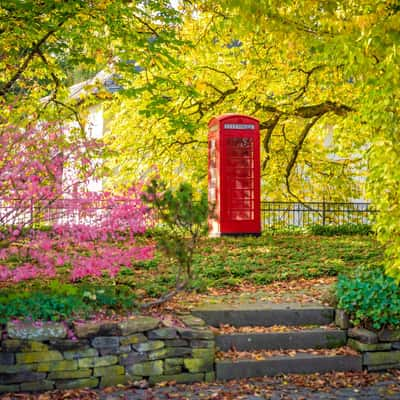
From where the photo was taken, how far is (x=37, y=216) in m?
5.63

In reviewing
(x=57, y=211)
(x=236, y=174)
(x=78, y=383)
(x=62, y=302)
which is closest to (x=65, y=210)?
(x=57, y=211)

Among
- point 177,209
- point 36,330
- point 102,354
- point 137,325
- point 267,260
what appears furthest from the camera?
point 267,260

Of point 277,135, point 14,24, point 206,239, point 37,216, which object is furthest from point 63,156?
point 277,135

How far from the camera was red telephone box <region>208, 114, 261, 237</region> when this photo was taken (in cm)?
1191

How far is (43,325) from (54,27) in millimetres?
4375

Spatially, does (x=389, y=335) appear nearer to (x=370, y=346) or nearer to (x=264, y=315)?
(x=370, y=346)

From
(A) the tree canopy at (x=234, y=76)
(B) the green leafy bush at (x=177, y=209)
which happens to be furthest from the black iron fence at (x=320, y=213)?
(B) the green leafy bush at (x=177, y=209)

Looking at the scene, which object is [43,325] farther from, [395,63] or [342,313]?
[395,63]

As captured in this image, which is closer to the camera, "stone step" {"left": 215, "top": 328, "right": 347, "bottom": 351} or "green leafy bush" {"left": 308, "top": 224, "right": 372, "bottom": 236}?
"stone step" {"left": 215, "top": 328, "right": 347, "bottom": 351}

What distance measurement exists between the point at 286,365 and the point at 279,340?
1.24 feet

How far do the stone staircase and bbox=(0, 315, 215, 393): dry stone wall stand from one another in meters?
0.36

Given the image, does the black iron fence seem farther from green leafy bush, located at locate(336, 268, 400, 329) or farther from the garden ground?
green leafy bush, located at locate(336, 268, 400, 329)

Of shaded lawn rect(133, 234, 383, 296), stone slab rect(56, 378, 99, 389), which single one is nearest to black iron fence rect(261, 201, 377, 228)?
shaded lawn rect(133, 234, 383, 296)

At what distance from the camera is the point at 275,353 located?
5.79m
